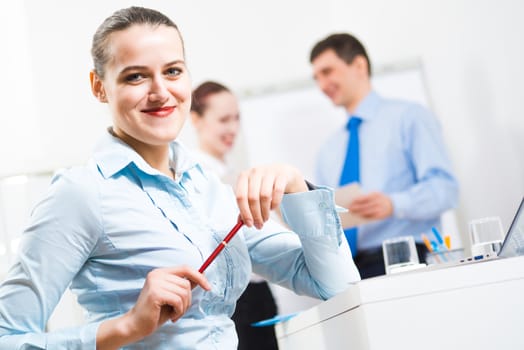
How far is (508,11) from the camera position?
9.66 feet

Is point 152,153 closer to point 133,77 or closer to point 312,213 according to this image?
point 133,77

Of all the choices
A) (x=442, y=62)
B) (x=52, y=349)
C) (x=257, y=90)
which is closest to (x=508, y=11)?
(x=442, y=62)

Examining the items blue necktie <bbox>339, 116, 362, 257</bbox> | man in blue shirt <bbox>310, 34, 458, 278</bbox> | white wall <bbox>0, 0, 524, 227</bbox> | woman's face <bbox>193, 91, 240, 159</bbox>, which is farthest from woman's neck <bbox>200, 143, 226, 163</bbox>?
blue necktie <bbox>339, 116, 362, 257</bbox>

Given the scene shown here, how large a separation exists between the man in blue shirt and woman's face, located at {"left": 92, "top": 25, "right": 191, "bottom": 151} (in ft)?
6.17

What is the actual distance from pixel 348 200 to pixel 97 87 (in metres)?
1.82

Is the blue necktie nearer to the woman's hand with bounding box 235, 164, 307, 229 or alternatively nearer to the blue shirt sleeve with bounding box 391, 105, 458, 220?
the blue shirt sleeve with bounding box 391, 105, 458, 220

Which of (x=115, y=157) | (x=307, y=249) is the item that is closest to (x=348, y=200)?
(x=307, y=249)

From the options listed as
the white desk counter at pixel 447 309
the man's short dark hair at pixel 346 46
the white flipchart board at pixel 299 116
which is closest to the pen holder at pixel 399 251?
the white desk counter at pixel 447 309

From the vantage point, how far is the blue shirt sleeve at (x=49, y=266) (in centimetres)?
92

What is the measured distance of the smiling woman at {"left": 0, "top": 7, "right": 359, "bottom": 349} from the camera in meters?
0.92

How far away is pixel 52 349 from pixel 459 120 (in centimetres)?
266

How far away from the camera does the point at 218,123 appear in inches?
126

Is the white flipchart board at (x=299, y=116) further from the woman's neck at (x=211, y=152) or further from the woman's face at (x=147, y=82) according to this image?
the woman's face at (x=147, y=82)

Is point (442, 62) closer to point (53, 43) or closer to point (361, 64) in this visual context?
point (361, 64)
